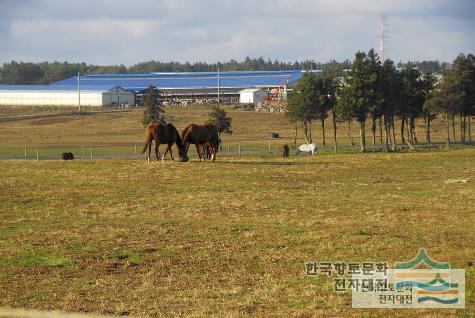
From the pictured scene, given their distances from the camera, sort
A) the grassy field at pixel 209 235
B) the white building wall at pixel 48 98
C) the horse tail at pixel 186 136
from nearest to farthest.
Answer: the grassy field at pixel 209 235 → the horse tail at pixel 186 136 → the white building wall at pixel 48 98

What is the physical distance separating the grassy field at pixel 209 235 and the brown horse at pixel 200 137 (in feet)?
20.9

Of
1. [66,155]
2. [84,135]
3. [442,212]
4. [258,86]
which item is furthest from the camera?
[258,86]

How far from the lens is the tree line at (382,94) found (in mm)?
72812

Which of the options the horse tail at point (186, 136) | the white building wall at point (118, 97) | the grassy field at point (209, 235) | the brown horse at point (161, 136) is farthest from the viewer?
the white building wall at point (118, 97)

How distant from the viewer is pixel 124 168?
39.9 m

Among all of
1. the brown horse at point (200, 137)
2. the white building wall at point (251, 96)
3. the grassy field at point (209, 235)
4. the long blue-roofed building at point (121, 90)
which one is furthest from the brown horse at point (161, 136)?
the white building wall at point (251, 96)

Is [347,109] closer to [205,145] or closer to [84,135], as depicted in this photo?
[205,145]

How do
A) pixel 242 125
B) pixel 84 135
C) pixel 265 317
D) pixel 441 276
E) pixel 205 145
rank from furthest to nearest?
pixel 242 125
pixel 84 135
pixel 205 145
pixel 441 276
pixel 265 317

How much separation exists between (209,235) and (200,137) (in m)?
26.5

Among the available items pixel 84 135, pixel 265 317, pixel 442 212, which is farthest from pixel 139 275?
pixel 84 135

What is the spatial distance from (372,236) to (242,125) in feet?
343

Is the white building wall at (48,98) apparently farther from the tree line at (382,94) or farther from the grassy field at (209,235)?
the grassy field at (209,235)

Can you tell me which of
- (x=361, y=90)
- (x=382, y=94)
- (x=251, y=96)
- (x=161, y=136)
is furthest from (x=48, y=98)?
(x=161, y=136)

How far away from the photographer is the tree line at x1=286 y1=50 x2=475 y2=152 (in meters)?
72.8
